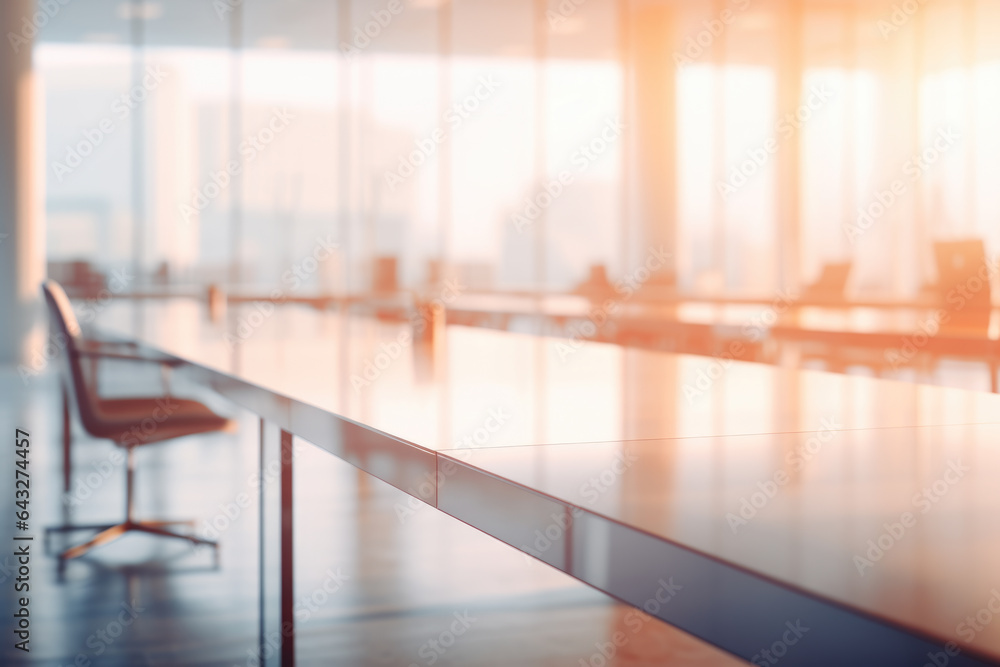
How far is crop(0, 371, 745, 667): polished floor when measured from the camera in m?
2.24

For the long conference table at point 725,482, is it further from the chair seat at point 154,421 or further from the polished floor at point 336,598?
the chair seat at point 154,421

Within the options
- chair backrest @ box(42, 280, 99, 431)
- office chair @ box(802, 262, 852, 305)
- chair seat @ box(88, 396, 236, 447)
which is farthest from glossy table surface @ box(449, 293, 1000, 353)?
chair backrest @ box(42, 280, 99, 431)

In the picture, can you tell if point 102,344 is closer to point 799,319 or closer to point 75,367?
point 75,367

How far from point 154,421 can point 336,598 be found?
77 cm

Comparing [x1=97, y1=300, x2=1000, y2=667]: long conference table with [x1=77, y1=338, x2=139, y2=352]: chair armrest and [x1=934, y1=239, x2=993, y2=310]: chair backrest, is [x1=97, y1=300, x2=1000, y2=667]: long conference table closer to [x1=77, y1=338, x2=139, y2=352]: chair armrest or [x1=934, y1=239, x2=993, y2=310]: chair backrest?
[x1=77, y1=338, x2=139, y2=352]: chair armrest

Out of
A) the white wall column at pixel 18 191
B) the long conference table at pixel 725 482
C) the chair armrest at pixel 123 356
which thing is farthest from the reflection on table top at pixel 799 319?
the white wall column at pixel 18 191

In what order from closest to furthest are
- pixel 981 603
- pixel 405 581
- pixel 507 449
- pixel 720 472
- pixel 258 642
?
1. pixel 981 603
2. pixel 720 472
3. pixel 507 449
4. pixel 258 642
5. pixel 405 581

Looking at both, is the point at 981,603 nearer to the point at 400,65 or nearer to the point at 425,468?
the point at 425,468

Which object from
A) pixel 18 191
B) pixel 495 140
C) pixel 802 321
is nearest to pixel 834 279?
pixel 802 321

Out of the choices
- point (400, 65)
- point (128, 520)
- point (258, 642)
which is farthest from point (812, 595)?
point (400, 65)

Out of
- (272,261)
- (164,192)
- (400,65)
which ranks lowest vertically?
(272,261)

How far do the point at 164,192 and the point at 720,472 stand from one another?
30.5 ft

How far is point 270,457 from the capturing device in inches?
96.5

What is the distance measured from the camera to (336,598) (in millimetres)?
2656
